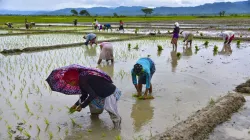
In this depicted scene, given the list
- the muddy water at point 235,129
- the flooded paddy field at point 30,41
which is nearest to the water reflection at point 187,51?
the flooded paddy field at point 30,41

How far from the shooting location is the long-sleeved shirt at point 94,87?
3.81m

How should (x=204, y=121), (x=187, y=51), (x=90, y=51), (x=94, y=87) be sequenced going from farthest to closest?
(x=187, y=51), (x=90, y=51), (x=204, y=121), (x=94, y=87)

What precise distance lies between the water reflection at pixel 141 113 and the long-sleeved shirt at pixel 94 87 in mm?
718

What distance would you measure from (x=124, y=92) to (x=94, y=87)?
202 centimetres

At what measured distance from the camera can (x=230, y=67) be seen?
8.40 metres

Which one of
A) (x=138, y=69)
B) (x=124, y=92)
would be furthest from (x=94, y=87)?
(x=124, y=92)

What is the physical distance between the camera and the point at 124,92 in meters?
5.84

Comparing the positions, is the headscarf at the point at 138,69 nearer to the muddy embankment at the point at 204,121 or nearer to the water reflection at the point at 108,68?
the muddy embankment at the point at 204,121

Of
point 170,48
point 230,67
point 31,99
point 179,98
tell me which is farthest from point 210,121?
point 170,48

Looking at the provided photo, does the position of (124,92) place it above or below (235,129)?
above

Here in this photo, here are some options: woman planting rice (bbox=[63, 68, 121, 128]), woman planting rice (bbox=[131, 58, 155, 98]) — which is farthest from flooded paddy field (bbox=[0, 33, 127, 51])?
woman planting rice (bbox=[63, 68, 121, 128])

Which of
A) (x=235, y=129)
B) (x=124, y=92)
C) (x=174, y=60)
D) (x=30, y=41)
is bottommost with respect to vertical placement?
(x=235, y=129)

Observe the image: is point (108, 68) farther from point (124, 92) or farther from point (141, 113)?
point (141, 113)

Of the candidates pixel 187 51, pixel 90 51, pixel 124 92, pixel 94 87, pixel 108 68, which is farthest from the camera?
pixel 187 51
